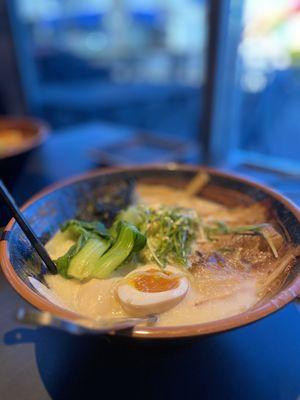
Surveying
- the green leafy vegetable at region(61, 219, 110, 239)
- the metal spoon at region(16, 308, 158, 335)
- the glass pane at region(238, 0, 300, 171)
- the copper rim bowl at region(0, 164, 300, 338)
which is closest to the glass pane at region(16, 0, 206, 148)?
the glass pane at region(238, 0, 300, 171)

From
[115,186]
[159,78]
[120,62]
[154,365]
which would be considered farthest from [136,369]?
[120,62]

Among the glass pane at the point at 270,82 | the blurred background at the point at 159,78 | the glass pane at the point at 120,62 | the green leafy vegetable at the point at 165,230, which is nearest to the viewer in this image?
the green leafy vegetable at the point at 165,230

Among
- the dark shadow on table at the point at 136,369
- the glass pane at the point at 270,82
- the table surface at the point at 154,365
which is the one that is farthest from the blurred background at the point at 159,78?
the dark shadow on table at the point at 136,369

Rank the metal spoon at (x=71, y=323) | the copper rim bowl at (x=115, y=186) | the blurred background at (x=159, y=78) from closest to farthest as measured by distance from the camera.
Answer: the metal spoon at (x=71, y=323)
the copper rim bowl at (x=115, y=186)
the blurred background at (x=159, y=78)

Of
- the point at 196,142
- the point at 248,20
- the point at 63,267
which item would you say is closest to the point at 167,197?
the point at 63,267

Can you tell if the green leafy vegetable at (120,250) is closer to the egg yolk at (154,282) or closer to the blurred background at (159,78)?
the egg yolk at (154,282)

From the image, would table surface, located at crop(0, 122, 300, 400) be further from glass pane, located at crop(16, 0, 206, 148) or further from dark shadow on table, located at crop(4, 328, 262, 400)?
glass pane, located at crop(16, 0, 206, 148)
